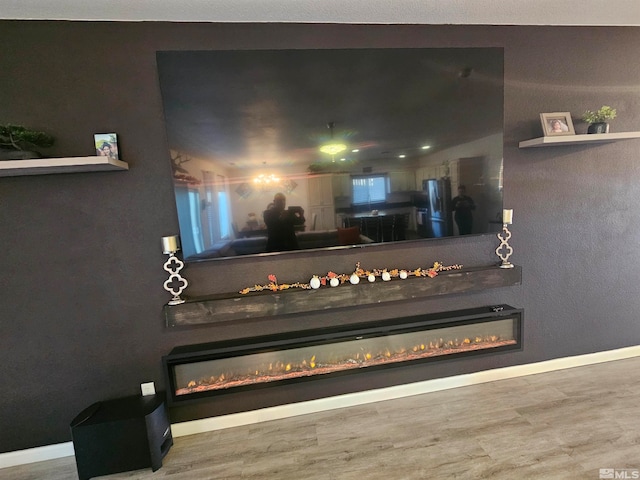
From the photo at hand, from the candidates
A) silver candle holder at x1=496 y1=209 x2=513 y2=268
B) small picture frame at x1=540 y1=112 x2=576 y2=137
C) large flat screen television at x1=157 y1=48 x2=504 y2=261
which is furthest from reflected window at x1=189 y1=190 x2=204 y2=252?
small picture frame at x1=540 y1=112 x2=576 y2=137

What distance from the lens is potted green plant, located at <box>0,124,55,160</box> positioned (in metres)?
1.66

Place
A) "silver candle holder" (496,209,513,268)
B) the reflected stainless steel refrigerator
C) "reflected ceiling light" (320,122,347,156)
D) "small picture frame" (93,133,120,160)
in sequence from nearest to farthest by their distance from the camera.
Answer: "small picture frame" (93,133,120,160) → "reflected ceiling light" (320,122,347,156) → the reflected stainless steel refrigerator → "silver candle holder" (496,209,513,268)

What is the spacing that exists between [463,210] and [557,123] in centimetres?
93

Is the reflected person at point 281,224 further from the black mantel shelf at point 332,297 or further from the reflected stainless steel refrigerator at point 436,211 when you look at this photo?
the reflected stainless steel refrigerator at point 436,211

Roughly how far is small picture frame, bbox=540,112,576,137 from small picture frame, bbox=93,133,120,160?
2780mm

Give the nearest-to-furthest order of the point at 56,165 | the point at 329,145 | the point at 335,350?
the point at 56,165 < the point at 329,145 < the point at 335,350

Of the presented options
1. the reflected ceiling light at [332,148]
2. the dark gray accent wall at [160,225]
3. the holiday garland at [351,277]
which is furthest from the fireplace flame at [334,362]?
the reflected ceiling light at [332,148]

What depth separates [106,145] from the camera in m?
1.89

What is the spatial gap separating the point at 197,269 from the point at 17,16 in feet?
5.56

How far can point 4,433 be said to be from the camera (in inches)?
78.7

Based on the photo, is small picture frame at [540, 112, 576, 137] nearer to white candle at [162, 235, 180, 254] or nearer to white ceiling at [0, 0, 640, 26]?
white ceiling at [0, 0, 640, 26]

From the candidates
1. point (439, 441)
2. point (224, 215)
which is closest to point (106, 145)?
point (224, 215)

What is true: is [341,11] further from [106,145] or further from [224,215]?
[106,145]

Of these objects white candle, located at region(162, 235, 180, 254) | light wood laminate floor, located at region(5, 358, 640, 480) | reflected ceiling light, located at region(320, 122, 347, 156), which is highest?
reflected ceiling light, located at region(320, 122, 347, 156)
